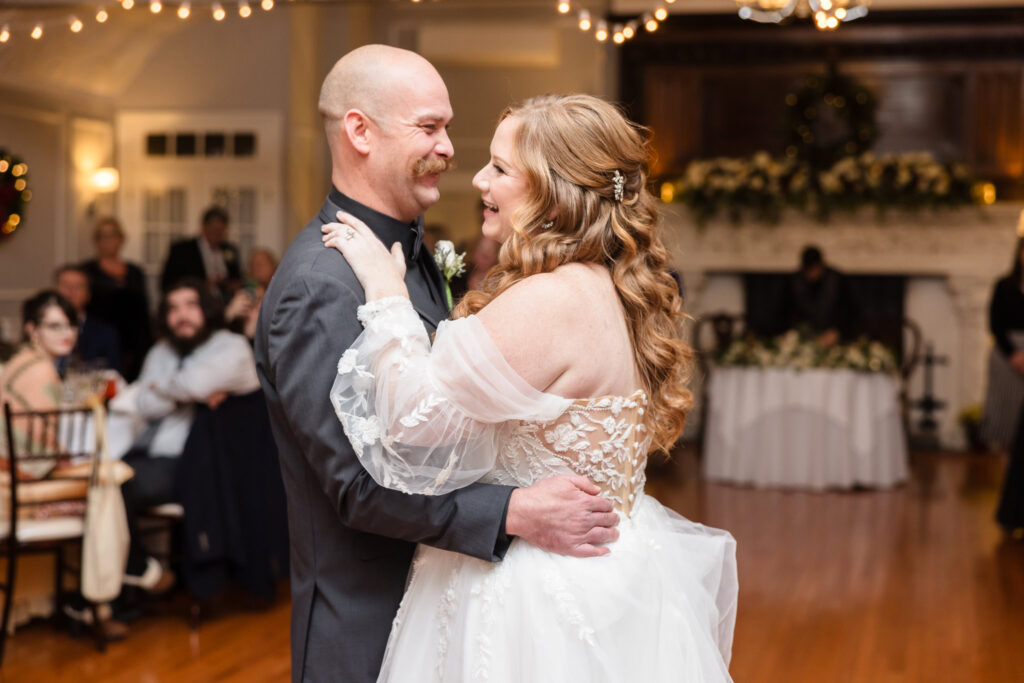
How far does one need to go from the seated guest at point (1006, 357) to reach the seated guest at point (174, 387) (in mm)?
4524

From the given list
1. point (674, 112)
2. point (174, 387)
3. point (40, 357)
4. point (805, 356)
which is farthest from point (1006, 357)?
point (40, 357)

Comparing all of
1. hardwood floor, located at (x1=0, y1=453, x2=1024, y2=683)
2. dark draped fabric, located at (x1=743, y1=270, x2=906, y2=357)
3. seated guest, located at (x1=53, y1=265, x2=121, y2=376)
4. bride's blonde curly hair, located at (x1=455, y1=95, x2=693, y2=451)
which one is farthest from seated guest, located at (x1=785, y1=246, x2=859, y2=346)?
bride's blonde curly hair, located at (x1=455, y1=95, x2=693, y2=451)

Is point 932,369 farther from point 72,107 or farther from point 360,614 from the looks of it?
point 360,614

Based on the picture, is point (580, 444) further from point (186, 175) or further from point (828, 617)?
point (186, 175)

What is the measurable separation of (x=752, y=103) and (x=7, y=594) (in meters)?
7.91

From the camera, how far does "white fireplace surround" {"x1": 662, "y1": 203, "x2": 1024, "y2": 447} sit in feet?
31.2

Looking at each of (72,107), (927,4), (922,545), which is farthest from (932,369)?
(72,107)

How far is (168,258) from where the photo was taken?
8578 millimetres

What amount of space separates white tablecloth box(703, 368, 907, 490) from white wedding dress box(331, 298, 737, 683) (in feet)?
19.3

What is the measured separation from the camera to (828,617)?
469 centimetres

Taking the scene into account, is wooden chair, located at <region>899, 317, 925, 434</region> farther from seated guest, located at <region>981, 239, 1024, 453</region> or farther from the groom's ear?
the groom's ear

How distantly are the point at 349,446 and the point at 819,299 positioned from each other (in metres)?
7.72

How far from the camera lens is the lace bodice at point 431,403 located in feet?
5.38

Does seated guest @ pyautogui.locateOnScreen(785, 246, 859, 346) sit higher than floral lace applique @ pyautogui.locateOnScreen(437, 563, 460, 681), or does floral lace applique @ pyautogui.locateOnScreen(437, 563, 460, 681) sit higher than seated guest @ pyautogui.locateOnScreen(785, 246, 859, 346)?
seated guest @ pyautogui.locateOnScreen(785, 246, 859, 346)
